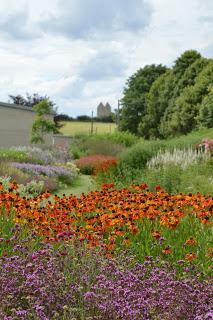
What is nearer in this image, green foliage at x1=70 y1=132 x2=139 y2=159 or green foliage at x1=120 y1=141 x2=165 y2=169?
green foliage at x1=120 y1=141 x2=165 y2=169

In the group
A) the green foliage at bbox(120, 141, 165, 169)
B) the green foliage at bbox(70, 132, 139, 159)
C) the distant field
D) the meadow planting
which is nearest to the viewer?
the meadow planting

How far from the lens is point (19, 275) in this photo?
415 centimetres

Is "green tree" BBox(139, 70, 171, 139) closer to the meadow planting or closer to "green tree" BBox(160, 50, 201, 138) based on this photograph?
"green tree" BBox(160, 50, 201, 138)

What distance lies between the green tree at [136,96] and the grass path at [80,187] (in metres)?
25.2

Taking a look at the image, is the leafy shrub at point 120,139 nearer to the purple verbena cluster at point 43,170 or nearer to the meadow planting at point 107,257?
the purple verbena cluster at point 43,170

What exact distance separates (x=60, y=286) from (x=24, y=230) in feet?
6.69

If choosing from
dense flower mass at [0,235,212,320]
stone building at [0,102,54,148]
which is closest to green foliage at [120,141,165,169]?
dense flower mass at [0,235,212,320]

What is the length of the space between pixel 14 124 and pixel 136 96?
13.2m

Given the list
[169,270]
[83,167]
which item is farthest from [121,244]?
[83,167]

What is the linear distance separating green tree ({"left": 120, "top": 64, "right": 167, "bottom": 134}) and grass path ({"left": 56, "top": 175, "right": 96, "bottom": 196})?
2515 centimetres

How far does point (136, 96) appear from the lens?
1796 inches

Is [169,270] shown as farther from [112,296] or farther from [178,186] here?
[178,186]

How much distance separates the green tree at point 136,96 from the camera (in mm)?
45062

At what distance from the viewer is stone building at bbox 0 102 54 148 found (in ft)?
113
